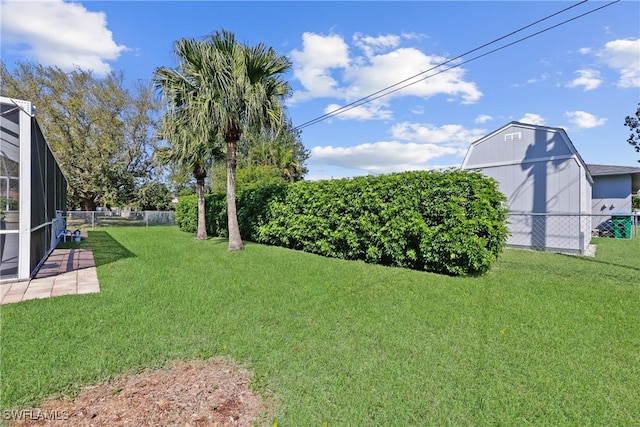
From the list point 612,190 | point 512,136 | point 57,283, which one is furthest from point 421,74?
point 612,190

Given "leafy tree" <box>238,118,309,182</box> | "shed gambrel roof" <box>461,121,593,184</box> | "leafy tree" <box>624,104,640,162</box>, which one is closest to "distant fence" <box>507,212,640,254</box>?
"shed gambrel roof" <box>461,121,593,184</box>

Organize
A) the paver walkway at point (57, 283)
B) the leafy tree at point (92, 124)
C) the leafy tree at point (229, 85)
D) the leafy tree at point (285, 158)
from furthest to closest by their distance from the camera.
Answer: the leafy tree at point (285, 158)
the leafy tree at point (92, 124)
the leafy tree at point (229, 85)
the paver walkway at point (57, 283)

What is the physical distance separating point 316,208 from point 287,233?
55.2 inches

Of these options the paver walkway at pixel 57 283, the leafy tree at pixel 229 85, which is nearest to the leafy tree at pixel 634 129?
the leafy tree at pixel 229 85

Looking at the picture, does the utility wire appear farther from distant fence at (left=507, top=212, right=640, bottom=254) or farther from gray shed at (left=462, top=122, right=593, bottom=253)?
distant fence at (left=507, top=212, right=640, bottom=254)

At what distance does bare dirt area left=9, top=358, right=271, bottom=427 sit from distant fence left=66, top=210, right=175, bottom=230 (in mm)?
19299

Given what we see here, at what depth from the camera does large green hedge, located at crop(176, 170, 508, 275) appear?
18.9 ft

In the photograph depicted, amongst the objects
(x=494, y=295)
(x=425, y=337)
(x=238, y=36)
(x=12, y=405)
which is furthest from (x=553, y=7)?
(x=12, y=405)

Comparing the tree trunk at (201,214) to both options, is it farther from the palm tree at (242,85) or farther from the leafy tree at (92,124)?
the leafy tree at (92,124)

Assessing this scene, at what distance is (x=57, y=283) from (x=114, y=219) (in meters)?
18.4

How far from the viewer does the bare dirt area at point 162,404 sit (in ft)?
6.32

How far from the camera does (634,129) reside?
21.8 metres

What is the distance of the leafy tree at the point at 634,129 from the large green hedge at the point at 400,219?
24.3 metres

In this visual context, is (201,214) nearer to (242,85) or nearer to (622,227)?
(242,85)
